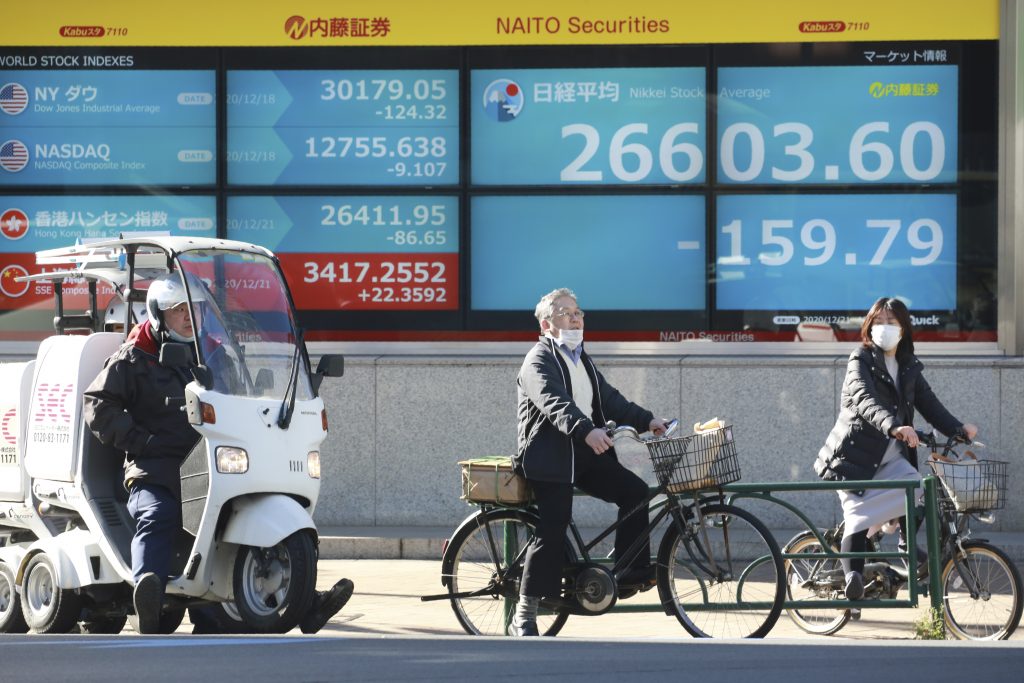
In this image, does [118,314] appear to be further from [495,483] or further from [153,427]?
[495,483]

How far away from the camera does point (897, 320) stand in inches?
339

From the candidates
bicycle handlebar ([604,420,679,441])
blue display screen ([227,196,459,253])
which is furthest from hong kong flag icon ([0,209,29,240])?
bicycle handlebar ([604,420,679,441])

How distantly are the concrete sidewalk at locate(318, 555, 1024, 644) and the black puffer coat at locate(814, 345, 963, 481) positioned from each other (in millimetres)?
812

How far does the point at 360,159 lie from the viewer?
504 inches

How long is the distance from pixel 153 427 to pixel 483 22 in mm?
5835

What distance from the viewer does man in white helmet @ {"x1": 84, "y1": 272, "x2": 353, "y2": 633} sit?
7602mm

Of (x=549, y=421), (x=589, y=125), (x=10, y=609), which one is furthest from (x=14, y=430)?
(x=589, y=125)

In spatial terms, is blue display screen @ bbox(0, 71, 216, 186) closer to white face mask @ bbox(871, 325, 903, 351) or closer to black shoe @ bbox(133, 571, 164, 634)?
black shoe @ bbox(133, 571, 164, 634)

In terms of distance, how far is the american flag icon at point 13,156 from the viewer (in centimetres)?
1299

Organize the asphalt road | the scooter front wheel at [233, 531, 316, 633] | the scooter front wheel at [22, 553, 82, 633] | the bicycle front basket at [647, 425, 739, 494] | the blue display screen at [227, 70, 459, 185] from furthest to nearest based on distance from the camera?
the blue display screen at [227, 70, 459, 185] < the scooter front wheel at [22, 553, 82, 633] < the bicycle front basket at [647, 425, 739, 494] < the scooter front wheel at [233, 531, 316, 633] < the asphalt road

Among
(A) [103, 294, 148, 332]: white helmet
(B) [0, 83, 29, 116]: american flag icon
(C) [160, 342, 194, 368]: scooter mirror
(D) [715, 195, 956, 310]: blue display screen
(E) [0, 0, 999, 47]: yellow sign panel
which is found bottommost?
(C) [160, 342, 194, 368]: scooter mirror

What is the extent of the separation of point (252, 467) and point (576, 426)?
1.58m

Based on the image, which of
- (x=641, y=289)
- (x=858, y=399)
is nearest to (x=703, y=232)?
(x=641, y=289)

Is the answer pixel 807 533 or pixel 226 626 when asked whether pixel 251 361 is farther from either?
pixel 807 533
